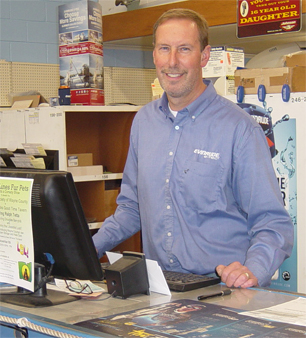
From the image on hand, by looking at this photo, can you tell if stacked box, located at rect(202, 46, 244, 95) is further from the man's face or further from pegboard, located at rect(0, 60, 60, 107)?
pegboard, located at rect(0, 60, 60, 107)

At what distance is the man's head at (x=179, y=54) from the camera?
82.0 inches

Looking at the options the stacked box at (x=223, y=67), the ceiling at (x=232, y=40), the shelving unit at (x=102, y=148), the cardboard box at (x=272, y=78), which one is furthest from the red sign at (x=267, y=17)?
the shelving unit at (x=102, y=148)

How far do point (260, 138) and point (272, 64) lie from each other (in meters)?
2.63

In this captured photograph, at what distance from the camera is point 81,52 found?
11.8 ft

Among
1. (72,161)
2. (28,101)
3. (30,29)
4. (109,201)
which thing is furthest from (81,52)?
(30,29)

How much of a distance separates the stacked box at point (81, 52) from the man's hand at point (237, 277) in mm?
2129

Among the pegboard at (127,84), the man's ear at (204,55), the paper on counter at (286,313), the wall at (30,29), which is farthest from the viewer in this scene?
the pegboard at (127,84)

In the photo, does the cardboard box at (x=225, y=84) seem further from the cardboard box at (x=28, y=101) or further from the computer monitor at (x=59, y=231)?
the computer monitor at (x=59, y=231)

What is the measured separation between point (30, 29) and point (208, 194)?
13.0 feet

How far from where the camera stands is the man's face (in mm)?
2084

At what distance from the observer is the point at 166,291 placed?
1632mm

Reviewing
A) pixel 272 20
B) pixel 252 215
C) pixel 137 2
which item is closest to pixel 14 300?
pixel 252 215

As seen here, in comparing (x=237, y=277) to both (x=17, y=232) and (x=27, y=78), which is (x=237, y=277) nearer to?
(x=17, y=232)

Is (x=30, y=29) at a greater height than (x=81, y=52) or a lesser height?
greater
